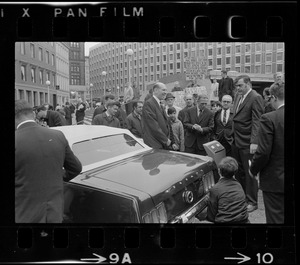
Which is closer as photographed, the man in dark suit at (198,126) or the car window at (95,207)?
the car window at (95,207)

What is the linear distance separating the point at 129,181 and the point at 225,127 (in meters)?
1.10

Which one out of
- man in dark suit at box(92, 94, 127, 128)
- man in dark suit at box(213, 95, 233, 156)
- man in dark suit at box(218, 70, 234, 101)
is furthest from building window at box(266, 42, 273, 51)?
man in dark suit at box(92, 94, 127, 128)

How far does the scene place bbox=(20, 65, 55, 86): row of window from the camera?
404 cm

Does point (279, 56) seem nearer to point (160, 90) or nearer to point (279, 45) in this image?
point (279, 45)

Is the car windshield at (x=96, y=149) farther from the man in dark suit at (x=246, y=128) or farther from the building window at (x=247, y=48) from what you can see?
the building window at (x=247, y=48)

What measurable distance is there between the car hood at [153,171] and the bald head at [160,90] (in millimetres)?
527

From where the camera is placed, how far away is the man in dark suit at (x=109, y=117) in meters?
4.19
